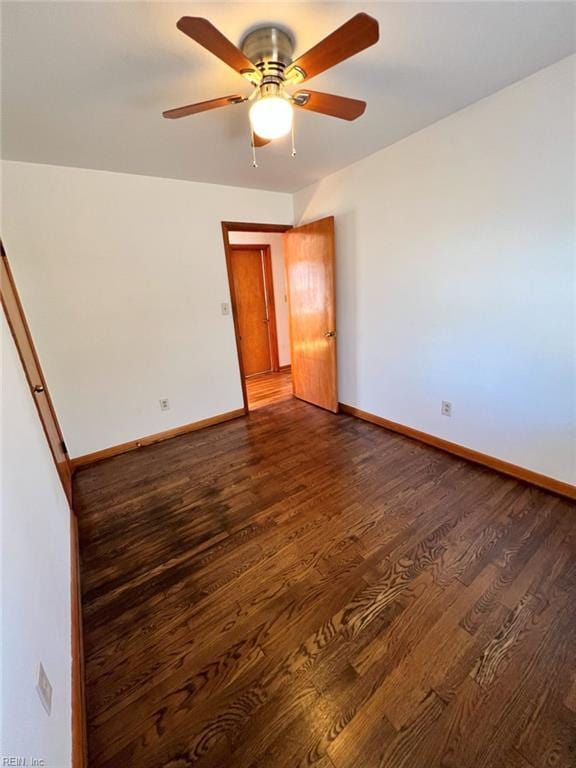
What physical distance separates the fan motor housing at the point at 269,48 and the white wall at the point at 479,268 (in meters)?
1.34

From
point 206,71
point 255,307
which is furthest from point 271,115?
point 255,307

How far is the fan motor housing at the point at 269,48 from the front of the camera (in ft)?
4.23

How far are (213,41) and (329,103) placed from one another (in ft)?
2.07

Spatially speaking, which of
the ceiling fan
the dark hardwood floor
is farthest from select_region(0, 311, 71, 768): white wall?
the ceiling fan

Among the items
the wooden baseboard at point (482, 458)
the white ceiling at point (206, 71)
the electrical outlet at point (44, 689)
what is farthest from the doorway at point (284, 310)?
the electrical outlet at point (44, 689)

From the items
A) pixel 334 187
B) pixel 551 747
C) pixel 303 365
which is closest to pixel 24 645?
pixel 551 747

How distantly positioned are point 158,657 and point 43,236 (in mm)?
2797

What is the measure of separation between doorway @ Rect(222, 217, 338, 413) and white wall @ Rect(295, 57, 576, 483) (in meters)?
0.34

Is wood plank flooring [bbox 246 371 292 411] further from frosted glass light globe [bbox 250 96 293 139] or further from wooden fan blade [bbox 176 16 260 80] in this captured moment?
wooden fan blade [bbox 176 16 260 80]

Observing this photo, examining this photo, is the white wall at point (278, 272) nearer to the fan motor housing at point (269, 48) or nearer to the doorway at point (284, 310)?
the doorway at point (284, 310)

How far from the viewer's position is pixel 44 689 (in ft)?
2.86

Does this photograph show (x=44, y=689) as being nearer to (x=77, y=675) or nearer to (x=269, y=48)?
(x=77, y=675)

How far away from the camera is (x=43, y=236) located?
233cm

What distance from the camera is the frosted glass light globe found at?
4.32 ft
